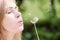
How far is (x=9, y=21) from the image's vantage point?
4.43 feet

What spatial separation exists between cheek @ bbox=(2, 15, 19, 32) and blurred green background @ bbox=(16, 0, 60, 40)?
3.50ft

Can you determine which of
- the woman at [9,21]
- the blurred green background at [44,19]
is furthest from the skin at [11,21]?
the blurred green background at [44,19]

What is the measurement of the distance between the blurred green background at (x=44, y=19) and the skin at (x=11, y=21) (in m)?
1.06

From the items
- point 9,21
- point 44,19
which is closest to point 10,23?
point 9,21

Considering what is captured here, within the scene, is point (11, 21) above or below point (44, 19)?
above

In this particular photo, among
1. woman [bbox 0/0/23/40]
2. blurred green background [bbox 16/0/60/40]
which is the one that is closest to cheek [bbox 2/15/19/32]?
woman [bbox 0/0/23/40]

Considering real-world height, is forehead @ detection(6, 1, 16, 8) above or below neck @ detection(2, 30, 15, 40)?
above

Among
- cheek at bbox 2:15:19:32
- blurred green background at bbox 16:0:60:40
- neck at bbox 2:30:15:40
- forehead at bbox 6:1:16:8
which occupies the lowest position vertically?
blurred green background at bbox 16:0:60:40

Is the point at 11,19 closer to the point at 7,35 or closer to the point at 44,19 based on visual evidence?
the point at 7,35

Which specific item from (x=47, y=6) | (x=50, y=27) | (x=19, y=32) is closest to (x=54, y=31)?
(x=50, y=27)

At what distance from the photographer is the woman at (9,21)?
4.36 ft

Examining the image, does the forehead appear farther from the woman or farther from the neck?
the neck

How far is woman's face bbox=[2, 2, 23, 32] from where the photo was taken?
4.40 feet

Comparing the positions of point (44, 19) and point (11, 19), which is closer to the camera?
point (11, 19)
